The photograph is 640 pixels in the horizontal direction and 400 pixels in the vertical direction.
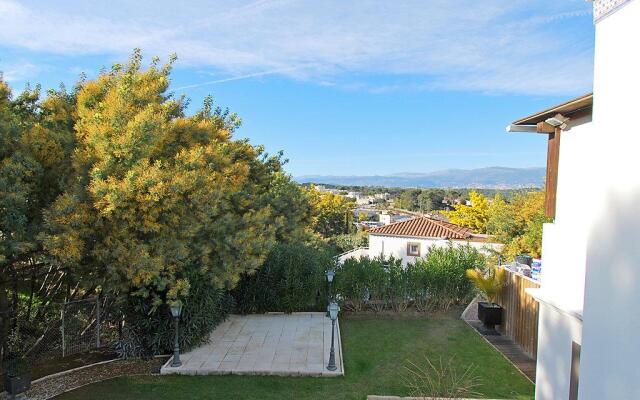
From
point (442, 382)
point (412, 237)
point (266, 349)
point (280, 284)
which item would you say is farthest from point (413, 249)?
point (442, 382)

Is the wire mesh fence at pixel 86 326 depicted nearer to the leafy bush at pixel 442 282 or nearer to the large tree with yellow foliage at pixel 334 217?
the leafy bush at pixel 442 282

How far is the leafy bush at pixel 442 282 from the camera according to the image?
1409cm

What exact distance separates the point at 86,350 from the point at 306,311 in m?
6.23

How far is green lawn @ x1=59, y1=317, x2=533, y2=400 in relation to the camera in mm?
7719

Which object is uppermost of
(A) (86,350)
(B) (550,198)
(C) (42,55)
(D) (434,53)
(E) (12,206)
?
(D) (434,53)

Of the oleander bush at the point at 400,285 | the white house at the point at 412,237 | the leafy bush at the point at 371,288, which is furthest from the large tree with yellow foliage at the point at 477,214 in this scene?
the leafy bush at the point at 371,288

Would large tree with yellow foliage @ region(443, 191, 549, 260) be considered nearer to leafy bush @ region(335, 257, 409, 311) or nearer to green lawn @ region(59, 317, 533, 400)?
leafy bush @ region(335, 257, 409, 311)

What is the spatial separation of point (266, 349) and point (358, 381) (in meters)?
2.57

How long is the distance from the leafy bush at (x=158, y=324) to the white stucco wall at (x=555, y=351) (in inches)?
249

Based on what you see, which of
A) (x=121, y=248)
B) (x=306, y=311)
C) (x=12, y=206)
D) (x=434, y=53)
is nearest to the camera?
(x=12, y=206)

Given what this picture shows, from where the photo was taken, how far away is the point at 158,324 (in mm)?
9523

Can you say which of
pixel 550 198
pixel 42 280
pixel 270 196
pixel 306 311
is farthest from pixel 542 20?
pixel 42 280

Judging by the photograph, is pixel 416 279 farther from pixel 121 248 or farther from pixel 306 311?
pixel 121 248

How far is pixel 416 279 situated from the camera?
552 inches
